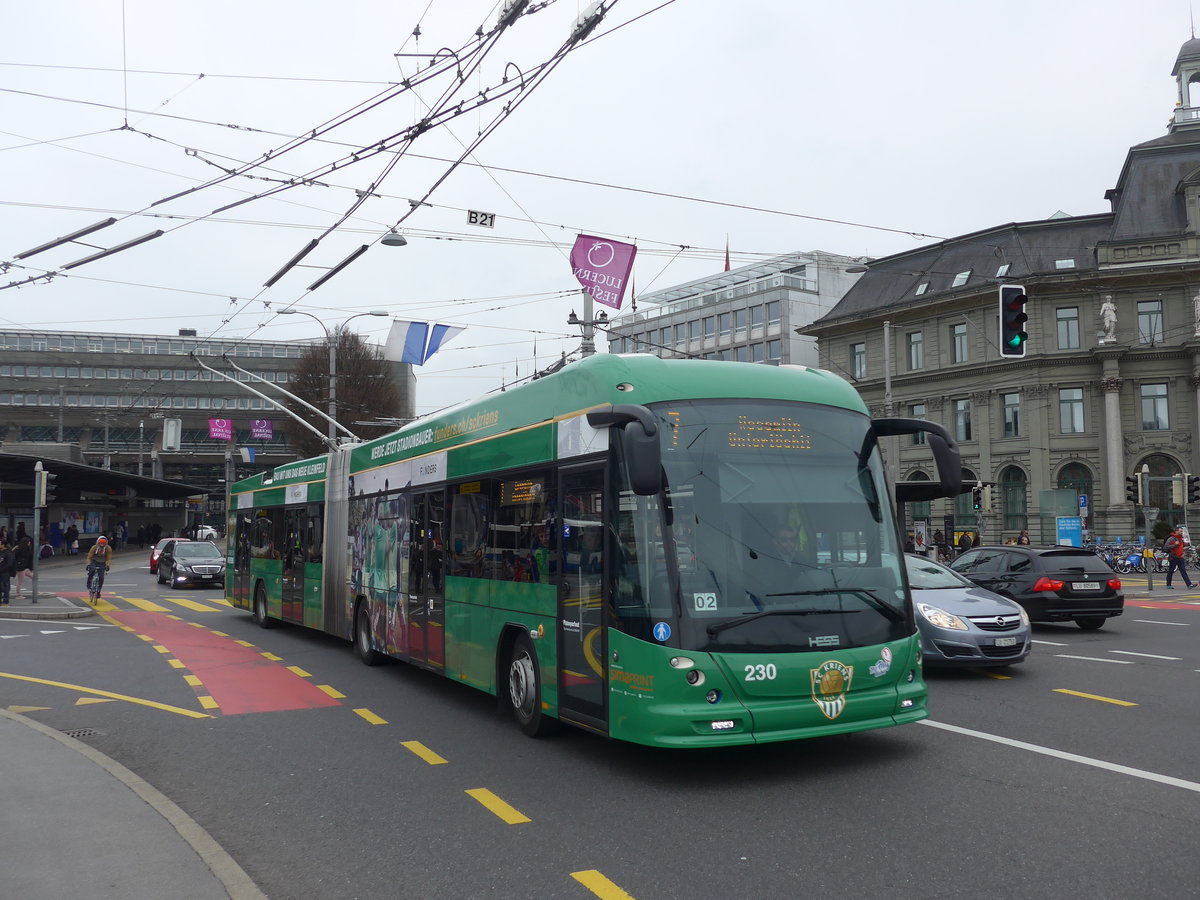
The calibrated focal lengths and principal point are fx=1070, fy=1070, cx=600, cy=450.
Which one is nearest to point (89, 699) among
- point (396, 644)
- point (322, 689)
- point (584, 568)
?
point (322, 689)

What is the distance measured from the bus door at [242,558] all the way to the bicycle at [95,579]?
19.0 feet

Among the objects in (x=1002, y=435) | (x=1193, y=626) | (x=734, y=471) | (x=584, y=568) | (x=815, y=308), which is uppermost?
(x=815, y=308)

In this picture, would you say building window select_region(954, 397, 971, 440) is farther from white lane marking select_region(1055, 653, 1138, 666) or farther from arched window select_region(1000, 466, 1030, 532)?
white lane marking select_region(1055, 653, 1138, 666)

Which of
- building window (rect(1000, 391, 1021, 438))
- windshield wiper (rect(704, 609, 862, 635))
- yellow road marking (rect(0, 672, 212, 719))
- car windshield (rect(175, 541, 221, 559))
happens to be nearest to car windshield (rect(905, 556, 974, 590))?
windshield wiper (rect(704, 609, 862, 635))

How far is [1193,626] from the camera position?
1883 cm

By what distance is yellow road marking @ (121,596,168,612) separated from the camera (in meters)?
25.2

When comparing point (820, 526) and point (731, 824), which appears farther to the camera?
point (820, 526)

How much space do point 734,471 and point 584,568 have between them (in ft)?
4.47

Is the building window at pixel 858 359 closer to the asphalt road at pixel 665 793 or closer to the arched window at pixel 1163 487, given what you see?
the arched window at pixel 1163 487

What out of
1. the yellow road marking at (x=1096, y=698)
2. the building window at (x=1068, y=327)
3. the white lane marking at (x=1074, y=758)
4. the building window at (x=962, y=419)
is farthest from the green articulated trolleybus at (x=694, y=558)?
the building window at (x=962, y=419)

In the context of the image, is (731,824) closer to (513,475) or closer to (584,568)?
(584,568)

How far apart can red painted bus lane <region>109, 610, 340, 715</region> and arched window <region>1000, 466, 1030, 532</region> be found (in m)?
43.0

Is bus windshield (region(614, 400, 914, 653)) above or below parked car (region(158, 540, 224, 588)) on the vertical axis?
above

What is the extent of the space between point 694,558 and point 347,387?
5288cm
